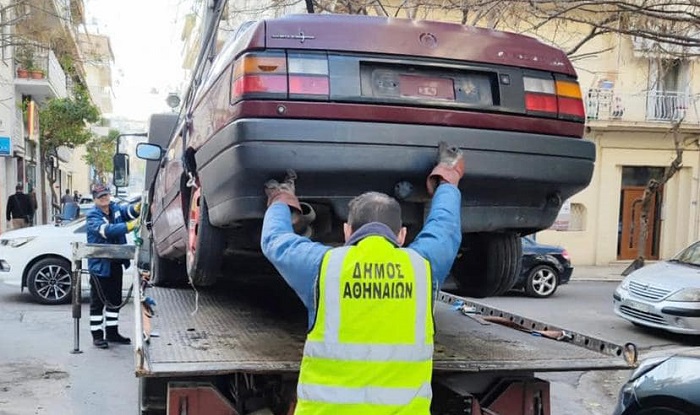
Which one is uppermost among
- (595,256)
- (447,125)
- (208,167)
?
(447,125)

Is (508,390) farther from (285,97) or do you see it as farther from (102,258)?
(102,258)

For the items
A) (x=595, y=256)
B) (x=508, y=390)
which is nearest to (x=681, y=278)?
(x=508, y=390)

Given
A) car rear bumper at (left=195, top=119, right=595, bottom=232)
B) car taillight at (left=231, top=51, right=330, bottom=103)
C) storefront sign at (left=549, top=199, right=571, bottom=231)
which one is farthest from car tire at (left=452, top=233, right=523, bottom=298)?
storefront sign at (left=549, top=199, right=571, bottom=231)

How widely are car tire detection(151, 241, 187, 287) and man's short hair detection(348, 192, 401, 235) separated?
136 inches

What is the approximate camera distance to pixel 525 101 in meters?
3.30

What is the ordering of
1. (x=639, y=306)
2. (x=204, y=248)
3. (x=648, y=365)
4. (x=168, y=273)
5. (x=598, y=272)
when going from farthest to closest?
1. (x=598, y=272)
2. (x=639, y=306)
3. (x=168, y=273)
4. (x=648, y=365)
5. (x=204, y=248)

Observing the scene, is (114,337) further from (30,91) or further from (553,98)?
(30,91)

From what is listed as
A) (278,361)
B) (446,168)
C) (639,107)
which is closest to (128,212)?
(278,361)

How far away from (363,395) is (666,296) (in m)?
7.58

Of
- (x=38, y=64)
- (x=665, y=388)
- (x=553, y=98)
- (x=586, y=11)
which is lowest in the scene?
(x=665, y=388)

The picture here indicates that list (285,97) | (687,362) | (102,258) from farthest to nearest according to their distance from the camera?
(102,258)
(687,362)
(285,97)

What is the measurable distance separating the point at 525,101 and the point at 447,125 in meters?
0.45

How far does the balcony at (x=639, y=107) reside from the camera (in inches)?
733

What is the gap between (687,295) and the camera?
337 inches
